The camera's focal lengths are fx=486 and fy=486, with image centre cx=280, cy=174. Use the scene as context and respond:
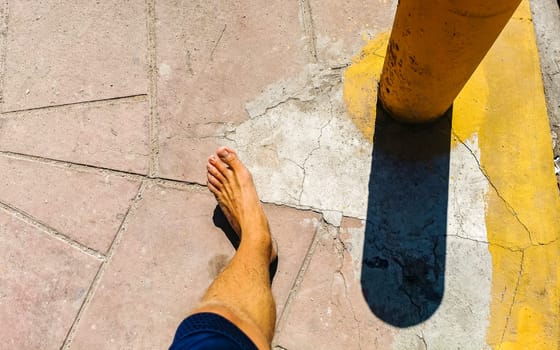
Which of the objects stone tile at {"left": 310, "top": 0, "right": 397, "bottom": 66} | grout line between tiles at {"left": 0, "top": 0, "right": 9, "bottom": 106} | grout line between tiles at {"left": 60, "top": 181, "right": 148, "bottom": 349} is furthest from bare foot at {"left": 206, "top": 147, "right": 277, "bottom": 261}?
grout line between tiles at {"left": 0, "top": 0, "right": 9, "bottom": 106}

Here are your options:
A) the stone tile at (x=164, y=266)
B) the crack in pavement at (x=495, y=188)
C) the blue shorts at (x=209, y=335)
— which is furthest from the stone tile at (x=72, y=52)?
the crack in pavement at (x=495, y=188)

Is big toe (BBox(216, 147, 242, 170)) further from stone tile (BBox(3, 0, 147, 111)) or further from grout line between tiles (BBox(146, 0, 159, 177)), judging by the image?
stone tile (BBox(3, 0, 147, 111))

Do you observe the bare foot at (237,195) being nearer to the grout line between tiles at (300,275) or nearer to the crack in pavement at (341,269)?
the grout line between tiles at (300,275)

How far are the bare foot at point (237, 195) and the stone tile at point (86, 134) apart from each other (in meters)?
0.39

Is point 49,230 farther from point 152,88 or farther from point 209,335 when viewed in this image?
A: point 209,335

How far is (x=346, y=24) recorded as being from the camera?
2.69 meters

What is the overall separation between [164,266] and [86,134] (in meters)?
0.82

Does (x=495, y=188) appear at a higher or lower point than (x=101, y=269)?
higher

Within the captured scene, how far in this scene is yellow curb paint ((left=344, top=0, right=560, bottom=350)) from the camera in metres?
2.30

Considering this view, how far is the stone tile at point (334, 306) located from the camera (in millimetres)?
2305

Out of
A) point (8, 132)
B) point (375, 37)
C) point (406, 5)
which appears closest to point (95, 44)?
point (8, 132)

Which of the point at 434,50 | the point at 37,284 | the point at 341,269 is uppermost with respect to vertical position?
the point at 434,50

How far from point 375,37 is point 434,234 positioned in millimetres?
1107

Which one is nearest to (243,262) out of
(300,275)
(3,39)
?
(300,275)
